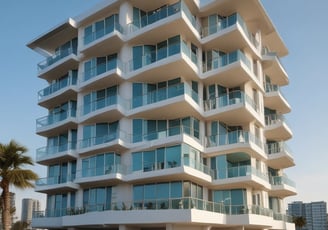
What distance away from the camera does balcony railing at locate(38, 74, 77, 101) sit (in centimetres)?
3849

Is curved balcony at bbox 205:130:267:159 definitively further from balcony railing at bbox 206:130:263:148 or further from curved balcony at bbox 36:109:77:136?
curved balcony at bbox 36:109:77:136

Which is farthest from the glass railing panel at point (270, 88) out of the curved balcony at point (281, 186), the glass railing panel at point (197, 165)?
the glass railing panel at point (197, 165)

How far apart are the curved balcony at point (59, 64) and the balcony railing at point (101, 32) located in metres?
2.17

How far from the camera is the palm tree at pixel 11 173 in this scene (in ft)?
97.6

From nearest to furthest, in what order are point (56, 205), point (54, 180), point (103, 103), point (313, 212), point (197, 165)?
point (197, 165), point (103, 103), point (54, 180), point (56, 205), point (313, 212)

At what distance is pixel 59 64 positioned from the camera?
128 ft

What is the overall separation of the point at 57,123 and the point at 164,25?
559 inches

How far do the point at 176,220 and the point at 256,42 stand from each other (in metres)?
20.3

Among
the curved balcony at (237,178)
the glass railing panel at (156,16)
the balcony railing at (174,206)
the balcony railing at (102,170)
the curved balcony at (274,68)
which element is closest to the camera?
the balcony railing at (174,206)

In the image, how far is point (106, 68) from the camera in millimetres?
34562

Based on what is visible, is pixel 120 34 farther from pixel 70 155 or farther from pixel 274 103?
pixel 274 103

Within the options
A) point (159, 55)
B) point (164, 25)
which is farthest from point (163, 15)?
point (159, 55)

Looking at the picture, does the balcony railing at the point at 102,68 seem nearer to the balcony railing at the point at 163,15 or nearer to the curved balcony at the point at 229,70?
the balcony railing at the point at 163,15

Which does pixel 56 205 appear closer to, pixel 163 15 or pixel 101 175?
pixel 101 175
